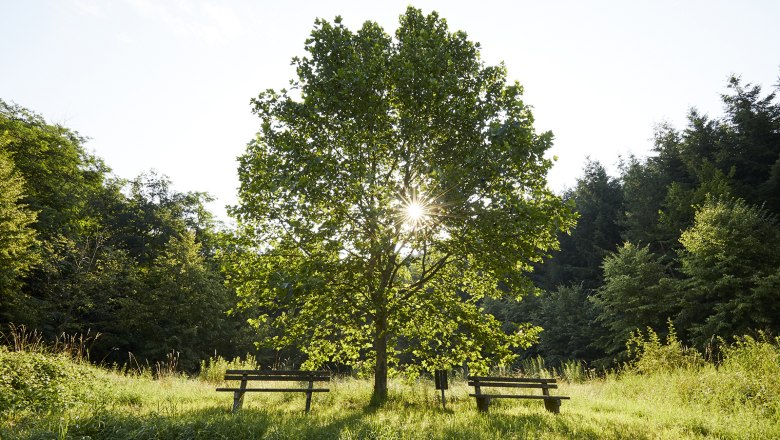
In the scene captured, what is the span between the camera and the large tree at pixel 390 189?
884cm

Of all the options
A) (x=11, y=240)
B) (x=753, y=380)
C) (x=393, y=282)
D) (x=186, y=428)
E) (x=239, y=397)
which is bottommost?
(x=186, y=428)

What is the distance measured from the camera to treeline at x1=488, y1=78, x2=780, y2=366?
21.8 metres

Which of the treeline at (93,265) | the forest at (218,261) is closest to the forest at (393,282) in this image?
the forest at (218,261)

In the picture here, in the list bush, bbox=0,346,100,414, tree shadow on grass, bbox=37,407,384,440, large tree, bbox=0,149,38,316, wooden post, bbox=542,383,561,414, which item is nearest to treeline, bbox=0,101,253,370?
large tree, bbox=0,149,38,316

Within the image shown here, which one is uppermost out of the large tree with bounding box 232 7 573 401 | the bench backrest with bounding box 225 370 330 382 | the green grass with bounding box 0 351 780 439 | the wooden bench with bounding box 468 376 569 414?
the large tree with bounding box 232 7 573 401

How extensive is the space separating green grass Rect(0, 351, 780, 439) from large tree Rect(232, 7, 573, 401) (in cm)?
154

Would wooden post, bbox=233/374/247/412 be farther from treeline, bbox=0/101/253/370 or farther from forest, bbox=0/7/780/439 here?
treeline, bbox=0/101/253/370

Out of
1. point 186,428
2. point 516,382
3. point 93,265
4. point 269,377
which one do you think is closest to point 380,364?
point 269,377

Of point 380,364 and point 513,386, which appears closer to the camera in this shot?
point 513,386

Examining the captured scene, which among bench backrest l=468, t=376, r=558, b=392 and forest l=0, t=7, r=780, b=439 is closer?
forest l=0, t=7, r=780, b=439

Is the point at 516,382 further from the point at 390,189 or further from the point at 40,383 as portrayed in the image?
the point at 40,383

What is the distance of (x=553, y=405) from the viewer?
9.74 metres

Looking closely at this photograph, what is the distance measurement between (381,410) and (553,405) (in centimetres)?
439

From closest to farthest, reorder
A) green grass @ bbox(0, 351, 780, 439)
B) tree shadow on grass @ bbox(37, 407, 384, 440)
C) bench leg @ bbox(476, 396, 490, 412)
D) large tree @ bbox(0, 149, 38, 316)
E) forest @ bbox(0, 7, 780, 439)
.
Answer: tree shadow on grass @ bbox(37, 407, 384, 440), green grass @ bbox(0, 351, 780, 439), forest @ bbox(0, 7, 780, 439), bench leg @ bbox(476, 396, 490, 412), large tree @ bbox(0, 149, 38, 316)
